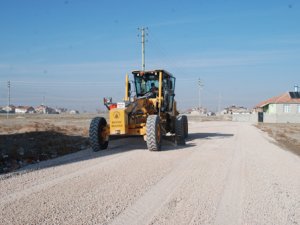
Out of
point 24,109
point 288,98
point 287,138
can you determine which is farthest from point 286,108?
point 24,109

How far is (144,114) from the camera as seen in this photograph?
46.5 feet

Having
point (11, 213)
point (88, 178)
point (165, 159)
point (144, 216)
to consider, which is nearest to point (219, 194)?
point (144, 216)

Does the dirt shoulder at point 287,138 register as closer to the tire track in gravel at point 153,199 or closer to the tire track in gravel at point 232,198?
the tire track in gravel at point 232,198

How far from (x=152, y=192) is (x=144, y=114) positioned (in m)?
7.55

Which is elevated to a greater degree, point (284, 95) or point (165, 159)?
point (284, 95)

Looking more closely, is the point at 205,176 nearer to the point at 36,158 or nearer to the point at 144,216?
the point at 144,216

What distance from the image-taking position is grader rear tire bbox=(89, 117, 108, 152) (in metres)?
12.9

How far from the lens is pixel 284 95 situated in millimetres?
67875

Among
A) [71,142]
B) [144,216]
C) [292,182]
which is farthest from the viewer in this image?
[71,142]

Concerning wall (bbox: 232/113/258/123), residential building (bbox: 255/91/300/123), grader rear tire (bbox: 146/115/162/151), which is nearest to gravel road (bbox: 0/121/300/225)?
grader rear tire (bbox: 146/115/162/151)

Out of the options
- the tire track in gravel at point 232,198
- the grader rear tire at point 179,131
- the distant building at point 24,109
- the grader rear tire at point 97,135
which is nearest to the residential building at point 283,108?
the grader rear tire at point 179,131

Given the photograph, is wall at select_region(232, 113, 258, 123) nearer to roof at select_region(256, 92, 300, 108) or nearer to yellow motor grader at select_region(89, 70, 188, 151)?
roof at select_region(256, 92, 300, 108)

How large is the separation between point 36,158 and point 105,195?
5533mm

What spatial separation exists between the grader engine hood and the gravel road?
217 centimetres
